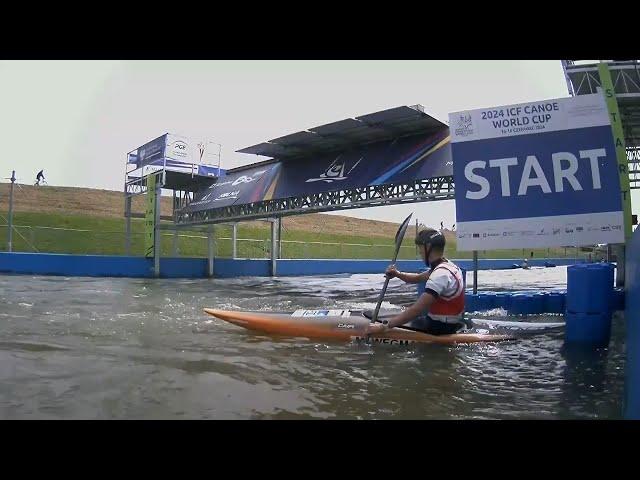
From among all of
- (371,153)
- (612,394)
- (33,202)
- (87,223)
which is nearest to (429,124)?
(371,153)

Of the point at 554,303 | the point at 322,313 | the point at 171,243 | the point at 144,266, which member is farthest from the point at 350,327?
the point at 171,243

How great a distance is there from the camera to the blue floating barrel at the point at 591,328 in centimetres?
495

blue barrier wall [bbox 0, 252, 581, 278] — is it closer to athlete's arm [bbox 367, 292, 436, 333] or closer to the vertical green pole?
the vertical green pole

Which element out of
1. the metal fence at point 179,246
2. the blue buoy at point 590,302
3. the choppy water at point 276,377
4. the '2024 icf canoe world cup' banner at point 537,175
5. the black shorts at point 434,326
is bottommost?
the choppy water at point 276,377

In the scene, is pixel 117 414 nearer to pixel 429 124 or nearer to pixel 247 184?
pixel 429 124

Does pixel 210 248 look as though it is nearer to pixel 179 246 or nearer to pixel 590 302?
pixel 179 246

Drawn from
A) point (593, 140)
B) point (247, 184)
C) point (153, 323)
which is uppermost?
point (247, 184)

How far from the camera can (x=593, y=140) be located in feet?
18.6

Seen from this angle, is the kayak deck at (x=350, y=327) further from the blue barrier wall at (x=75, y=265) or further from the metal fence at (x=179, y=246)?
the metal fence at (x=179, y=246)

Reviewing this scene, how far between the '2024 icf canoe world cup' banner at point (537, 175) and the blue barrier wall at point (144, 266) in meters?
12.6

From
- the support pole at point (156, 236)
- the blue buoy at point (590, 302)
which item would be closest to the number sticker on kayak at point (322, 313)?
the blue buoy at point (590, 302)

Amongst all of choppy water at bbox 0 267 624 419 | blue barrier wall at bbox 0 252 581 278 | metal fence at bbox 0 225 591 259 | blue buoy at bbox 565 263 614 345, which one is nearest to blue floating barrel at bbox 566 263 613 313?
blue buoy at bbox 565 263 614 345

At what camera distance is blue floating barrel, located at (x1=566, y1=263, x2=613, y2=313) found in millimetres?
4836
